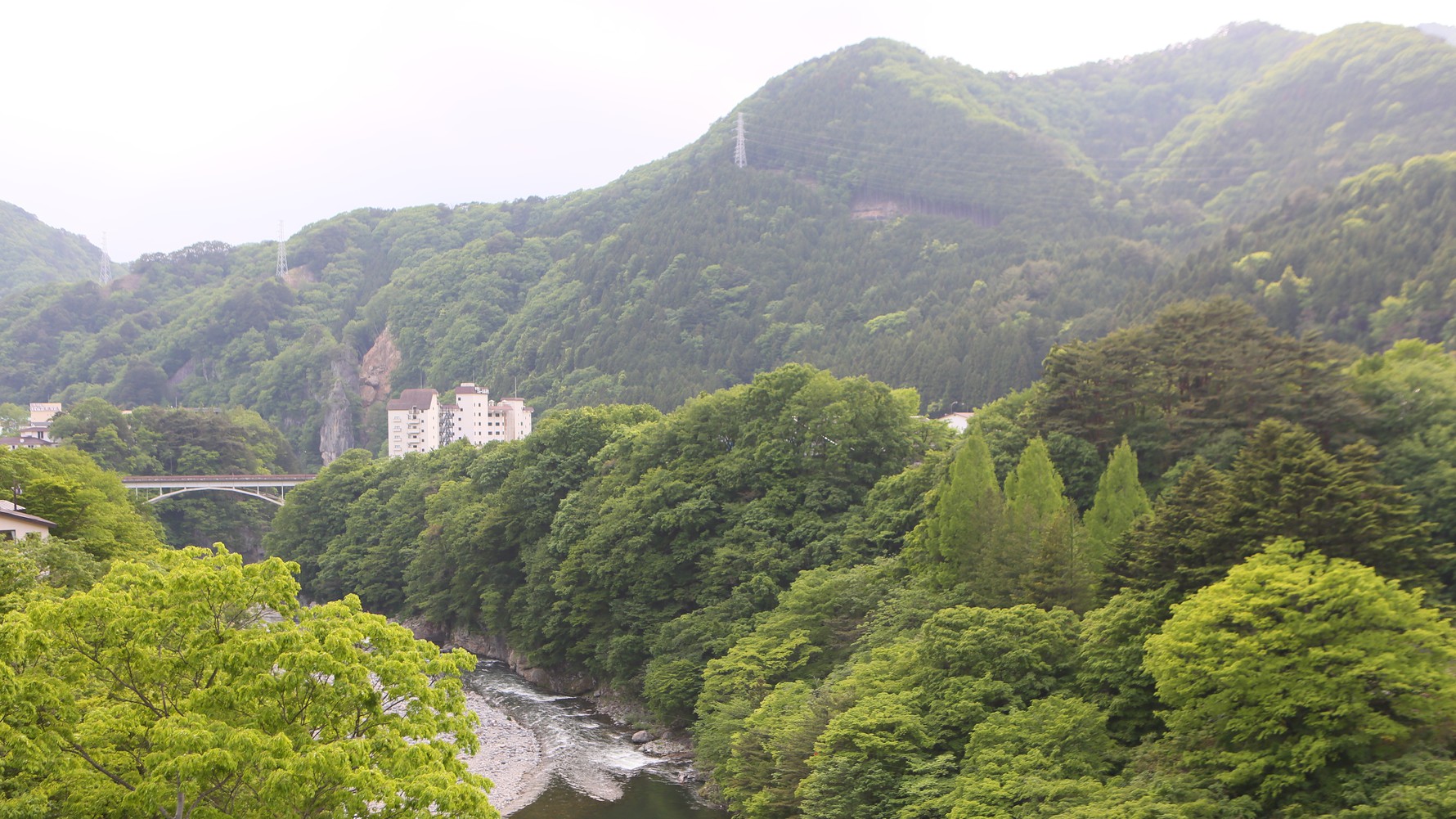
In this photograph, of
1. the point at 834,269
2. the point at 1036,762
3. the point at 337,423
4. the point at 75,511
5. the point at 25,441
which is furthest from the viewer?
the point at 337,423

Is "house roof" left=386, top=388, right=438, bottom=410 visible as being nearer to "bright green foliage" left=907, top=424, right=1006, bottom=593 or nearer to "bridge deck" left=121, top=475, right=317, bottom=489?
"bridge deck" left=121, top=475, right=317, bottom=489

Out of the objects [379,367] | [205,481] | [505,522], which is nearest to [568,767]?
[505,522]

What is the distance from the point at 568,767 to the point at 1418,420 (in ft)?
105

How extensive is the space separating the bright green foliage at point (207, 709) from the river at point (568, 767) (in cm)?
1908

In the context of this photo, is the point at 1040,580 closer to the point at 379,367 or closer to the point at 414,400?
the point at 414,400

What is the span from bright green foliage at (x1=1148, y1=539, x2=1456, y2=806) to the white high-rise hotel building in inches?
4344

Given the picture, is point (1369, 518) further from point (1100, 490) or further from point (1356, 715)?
point (1100, 490)

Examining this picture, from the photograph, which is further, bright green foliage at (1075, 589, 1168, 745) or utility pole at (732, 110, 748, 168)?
utility pole at (732, 110, 748, 168)

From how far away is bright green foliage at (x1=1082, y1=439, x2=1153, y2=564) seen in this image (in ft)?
112

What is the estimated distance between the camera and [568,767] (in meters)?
42.3

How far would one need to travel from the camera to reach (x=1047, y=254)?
13962 centimetres

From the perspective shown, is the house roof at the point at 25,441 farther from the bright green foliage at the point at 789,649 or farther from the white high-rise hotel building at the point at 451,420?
the bright green foliage at the point at 789,649

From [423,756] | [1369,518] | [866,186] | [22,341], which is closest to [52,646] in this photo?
[423,756]

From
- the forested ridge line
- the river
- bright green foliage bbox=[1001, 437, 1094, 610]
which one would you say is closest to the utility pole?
the forested ridge line
